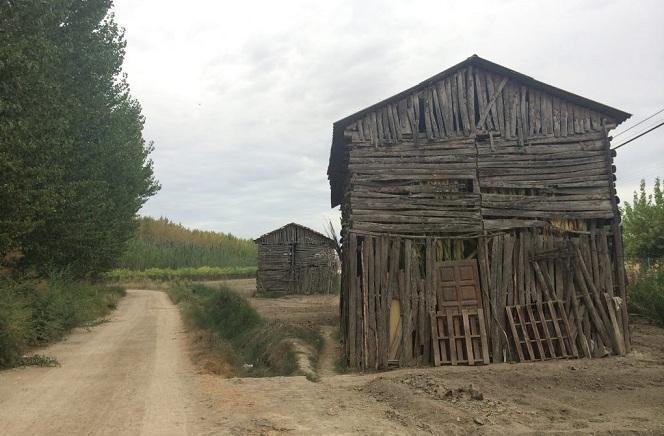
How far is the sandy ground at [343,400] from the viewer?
659 centimetres

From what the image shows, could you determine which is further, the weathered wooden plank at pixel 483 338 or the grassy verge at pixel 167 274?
the grassy verge at pixel 167 274

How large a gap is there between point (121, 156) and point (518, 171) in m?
18.4

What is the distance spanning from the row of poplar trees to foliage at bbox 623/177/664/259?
2325cm

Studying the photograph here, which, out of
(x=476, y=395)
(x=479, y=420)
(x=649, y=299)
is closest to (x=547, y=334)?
(x=476, y=395)

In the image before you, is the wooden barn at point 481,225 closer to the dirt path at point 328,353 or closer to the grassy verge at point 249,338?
the dirt path at point 328,353

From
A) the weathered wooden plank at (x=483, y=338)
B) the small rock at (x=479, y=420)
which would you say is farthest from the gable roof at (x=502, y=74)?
the small rock at (x=479, y=420)

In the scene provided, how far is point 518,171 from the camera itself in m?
13.2

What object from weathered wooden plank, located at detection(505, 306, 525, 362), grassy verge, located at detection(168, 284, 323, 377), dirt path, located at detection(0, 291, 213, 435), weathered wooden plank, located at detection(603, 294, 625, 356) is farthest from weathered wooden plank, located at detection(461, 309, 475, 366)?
dirt path, located at detection(0, 291, 213, 435)

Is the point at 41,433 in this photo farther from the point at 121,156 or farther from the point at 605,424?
the point at 121,156

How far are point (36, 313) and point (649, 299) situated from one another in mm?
18165

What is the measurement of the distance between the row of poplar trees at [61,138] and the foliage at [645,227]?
23.3m

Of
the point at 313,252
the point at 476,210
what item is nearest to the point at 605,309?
the point at 476,210

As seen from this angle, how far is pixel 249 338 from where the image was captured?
53.5 ft

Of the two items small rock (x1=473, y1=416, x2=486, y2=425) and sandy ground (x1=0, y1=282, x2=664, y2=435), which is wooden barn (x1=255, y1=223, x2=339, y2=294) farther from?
small rock (x1=473, y1=416, x2=486, y2=425)
